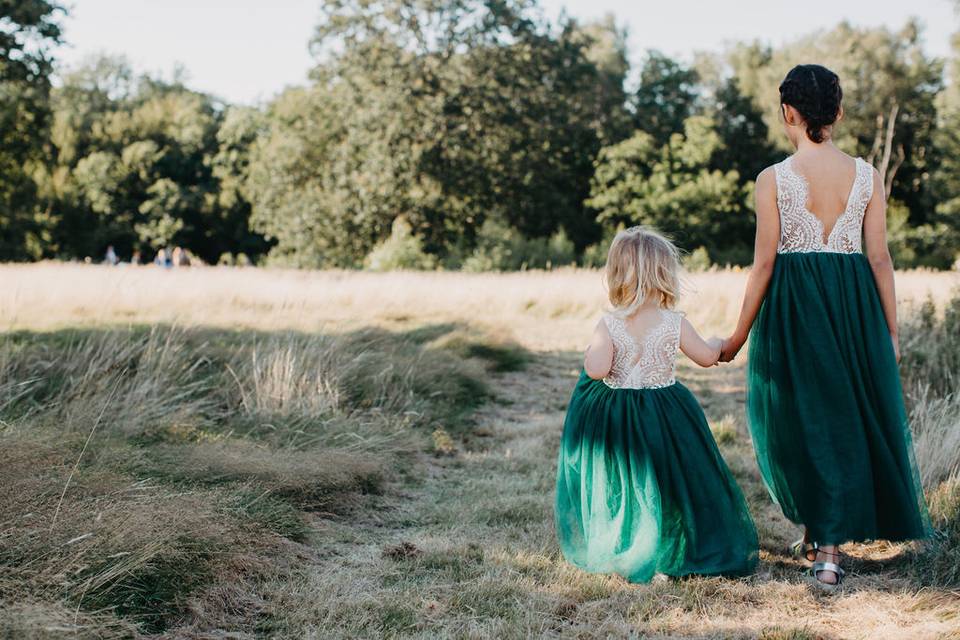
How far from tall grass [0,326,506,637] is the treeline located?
13.6 meters

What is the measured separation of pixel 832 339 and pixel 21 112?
28.3m

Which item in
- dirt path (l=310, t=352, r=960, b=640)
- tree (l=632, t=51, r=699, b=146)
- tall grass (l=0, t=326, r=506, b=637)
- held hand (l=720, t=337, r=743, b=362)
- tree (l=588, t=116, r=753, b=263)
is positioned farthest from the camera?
tree (l=632, t=51, r=699, b=146)

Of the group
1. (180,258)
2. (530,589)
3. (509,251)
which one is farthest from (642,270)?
(180,258)

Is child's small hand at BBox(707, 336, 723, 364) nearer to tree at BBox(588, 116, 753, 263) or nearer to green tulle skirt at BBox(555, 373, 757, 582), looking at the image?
green tulle skirt at BBox(555, 373, 757, 582)

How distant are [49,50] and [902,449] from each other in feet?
83.5

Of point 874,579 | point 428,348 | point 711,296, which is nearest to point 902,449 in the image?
point 874,579

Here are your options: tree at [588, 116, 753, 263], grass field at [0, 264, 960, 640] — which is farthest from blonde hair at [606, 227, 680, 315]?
tree at [588, 116, 753, 263]

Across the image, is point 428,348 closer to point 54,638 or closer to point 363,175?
point 54,638

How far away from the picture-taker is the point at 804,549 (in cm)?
381

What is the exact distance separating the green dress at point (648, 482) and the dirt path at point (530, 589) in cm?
11

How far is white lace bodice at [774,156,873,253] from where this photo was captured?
3514 mm

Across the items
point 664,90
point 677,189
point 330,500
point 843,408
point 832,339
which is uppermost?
point 664,90

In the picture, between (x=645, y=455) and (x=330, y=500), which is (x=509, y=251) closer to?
(x=330, y=500)

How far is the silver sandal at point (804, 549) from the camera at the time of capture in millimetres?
3766
